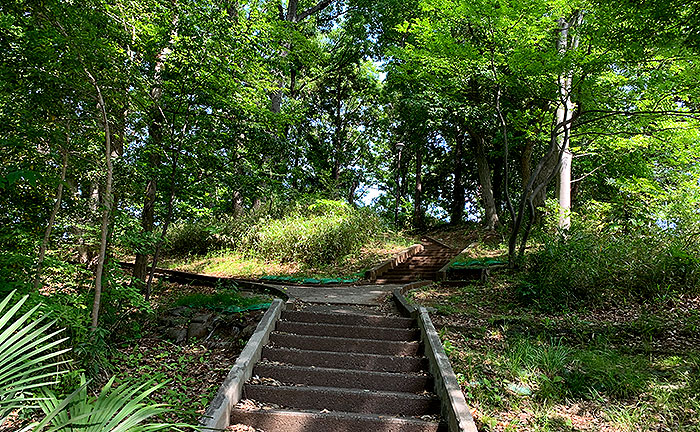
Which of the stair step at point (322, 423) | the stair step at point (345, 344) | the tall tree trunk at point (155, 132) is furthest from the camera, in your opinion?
the tall tree trunk at point (155, 132)

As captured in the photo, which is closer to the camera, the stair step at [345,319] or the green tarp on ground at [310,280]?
the stair step at [345,319]

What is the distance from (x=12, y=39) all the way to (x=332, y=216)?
914 centimetres

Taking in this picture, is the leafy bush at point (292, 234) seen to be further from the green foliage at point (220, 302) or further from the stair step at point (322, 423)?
the stair step at point (322, 423)

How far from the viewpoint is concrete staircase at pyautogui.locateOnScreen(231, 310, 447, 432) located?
3.45 meters

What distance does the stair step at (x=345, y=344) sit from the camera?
4898 millimetres

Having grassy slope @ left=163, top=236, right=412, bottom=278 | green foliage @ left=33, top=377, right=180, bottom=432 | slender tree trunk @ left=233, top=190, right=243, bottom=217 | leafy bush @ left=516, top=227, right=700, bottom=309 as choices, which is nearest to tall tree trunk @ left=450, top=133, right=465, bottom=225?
grassy slope @ left=163, top=236, right=412, bottom=278

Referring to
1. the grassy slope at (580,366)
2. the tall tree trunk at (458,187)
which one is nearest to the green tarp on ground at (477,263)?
the grassy slope at (580,366)

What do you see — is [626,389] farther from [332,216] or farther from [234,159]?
[332,216]

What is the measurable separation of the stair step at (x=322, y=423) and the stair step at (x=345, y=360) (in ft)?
3.36

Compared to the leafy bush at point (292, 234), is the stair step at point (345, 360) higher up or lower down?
lower down

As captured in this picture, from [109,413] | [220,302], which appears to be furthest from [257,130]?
[109,413]

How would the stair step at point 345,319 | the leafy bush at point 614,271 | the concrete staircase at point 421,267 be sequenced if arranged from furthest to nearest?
1. the concrete staircase at point 421,267
2. the leafy bush at point 614,271
3. the stair step at point 345,319

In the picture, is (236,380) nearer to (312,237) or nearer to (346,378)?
(346,378)

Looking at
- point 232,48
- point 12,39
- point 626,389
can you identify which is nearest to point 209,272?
point 232,48
